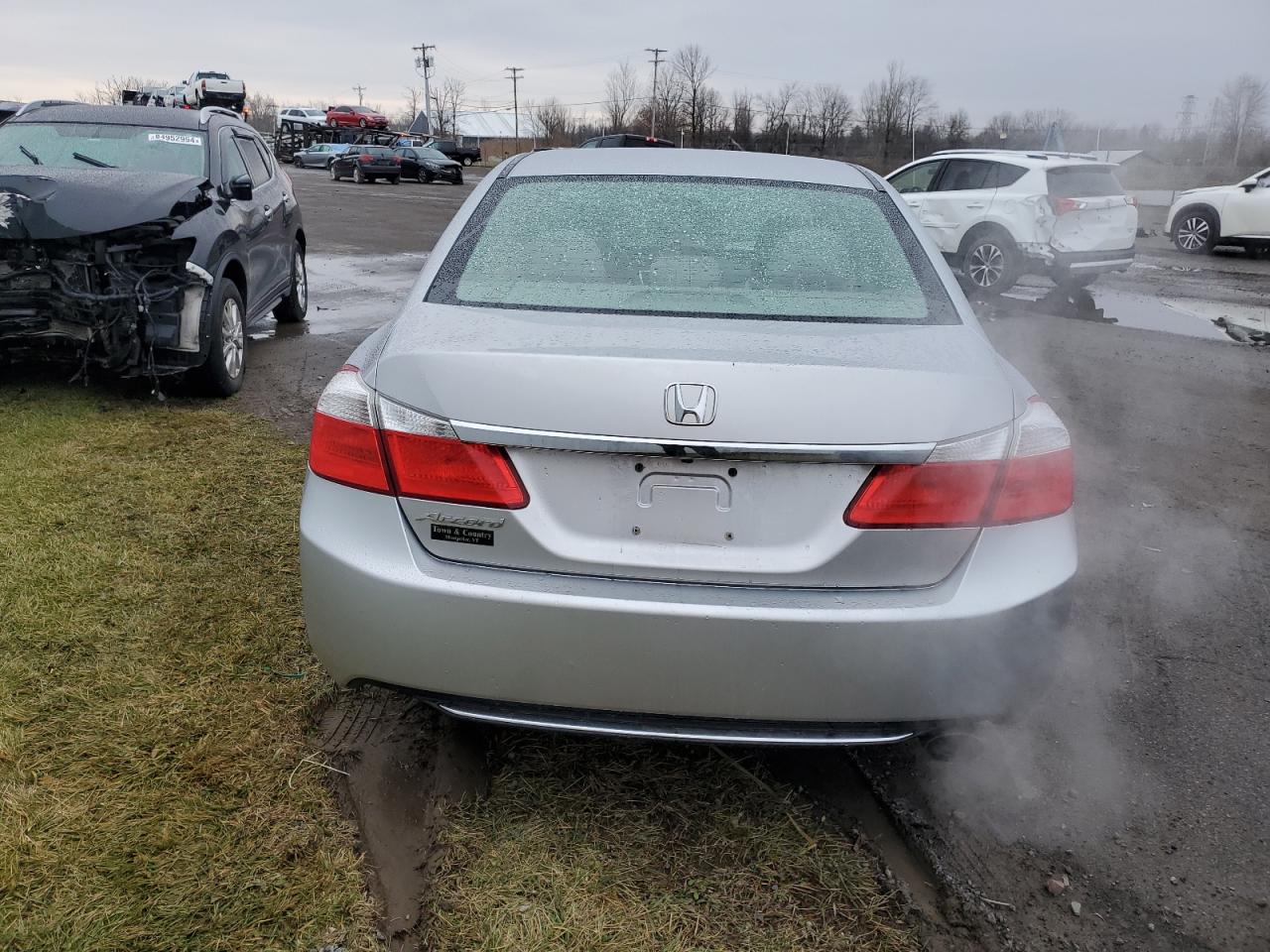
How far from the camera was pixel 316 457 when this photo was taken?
2326mm

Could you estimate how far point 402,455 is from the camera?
216cm

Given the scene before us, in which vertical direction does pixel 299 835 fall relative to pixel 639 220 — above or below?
below

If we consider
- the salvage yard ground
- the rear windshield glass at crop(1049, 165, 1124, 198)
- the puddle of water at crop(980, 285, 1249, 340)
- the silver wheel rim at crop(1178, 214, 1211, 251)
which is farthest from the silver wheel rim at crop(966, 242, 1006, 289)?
the salvage yard ground

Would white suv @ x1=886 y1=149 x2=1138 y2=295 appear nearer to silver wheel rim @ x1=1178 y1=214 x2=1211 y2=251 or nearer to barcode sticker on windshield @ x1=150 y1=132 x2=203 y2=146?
silver wheel rim @ x1=1178 y1=214 x2=1211 y2=251

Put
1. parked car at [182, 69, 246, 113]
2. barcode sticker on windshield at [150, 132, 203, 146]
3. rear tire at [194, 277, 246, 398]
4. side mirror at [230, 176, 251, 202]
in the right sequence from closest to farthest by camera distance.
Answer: rear tire at [194, 277, 246, 398] → side mirror at [230, 176, 251, 202] → barcode sticker on windshield at [150, 132, 203, 146] → parked car at [182, 69, 246, 113]

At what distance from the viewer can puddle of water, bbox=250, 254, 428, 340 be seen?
9016 mm

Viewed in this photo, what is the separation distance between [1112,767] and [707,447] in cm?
165

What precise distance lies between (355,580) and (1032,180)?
11.5 metres

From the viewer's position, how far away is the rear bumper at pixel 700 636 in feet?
6.75

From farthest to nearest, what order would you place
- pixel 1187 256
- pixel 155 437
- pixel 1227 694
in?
pixel 1187 256
pixel 155 437
pixel 1227 694

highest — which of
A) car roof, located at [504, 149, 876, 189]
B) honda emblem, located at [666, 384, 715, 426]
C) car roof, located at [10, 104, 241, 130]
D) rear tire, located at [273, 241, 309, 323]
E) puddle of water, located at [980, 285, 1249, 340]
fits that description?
car roof, located at [10, 104, 241, 130]

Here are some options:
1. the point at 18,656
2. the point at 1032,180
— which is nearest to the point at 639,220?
the point at 18,656

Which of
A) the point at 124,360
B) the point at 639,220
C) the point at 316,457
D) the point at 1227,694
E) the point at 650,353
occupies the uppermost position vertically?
the point at 639,220

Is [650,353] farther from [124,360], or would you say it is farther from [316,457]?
[124,360]
